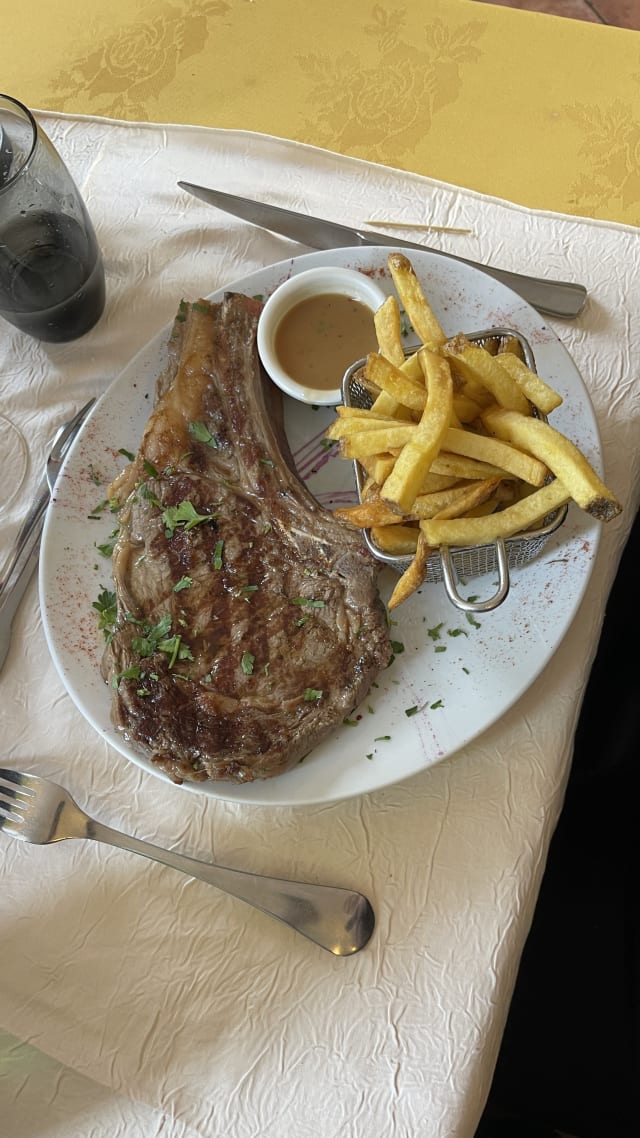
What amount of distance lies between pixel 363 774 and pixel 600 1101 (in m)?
1.17

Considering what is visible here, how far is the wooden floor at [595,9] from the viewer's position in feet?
14.4

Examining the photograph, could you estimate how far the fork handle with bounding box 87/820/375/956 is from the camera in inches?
89.7

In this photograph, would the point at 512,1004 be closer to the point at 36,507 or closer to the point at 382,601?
the point at 382,601

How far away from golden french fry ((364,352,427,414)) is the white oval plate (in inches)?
23.7

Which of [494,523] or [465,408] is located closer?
[494,523]

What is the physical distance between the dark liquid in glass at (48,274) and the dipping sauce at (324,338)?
0.76m

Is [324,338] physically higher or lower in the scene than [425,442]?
lower

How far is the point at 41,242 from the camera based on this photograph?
293cm

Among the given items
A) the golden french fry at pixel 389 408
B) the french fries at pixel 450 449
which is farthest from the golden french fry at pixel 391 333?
the golden french fry at pixel 389 408

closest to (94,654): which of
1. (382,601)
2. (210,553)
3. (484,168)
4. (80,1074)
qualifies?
(210,553)

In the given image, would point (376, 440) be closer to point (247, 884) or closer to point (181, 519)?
point (181, 519)

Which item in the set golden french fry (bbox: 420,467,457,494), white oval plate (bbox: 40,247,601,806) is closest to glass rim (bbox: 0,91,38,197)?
white oval plate (bbox: 40,247,601,806)

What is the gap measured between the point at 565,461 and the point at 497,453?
18cm

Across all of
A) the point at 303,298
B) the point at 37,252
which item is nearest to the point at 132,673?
the point at 303,298
